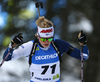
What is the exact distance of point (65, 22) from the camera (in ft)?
34.5

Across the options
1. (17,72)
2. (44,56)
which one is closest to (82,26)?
(17,72)

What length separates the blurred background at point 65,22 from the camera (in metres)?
9.77

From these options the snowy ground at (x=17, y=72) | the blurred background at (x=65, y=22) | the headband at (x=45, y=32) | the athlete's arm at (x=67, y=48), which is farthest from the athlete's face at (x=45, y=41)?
the snowy ground at (x=17, y=72)

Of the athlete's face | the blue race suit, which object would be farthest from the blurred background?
the athlete's face

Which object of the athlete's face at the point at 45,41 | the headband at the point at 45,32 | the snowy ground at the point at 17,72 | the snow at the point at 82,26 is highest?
the headband at the point at 45,32

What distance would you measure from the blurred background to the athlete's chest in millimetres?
5211

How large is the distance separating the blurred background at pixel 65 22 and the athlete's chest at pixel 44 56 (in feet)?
17.1

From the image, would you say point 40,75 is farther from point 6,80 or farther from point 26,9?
point 6,80

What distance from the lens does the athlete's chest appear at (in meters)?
4.61

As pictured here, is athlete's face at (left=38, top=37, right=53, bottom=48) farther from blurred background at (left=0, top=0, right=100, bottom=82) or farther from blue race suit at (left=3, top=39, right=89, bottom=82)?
blurred background at (left=0, top=0, right=100, bottom=82)

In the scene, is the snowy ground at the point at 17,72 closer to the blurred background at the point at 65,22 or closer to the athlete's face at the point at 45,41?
the blurred background at the point at 65,22

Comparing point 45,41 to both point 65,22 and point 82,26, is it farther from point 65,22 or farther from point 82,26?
point 82,26

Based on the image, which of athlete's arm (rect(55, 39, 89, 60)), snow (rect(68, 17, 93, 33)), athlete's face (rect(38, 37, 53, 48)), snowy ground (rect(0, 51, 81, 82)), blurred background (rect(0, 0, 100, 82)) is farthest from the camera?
snowy ground (rect(0, 51, 81, 82))

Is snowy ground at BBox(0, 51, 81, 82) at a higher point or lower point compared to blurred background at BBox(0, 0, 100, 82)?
lower
